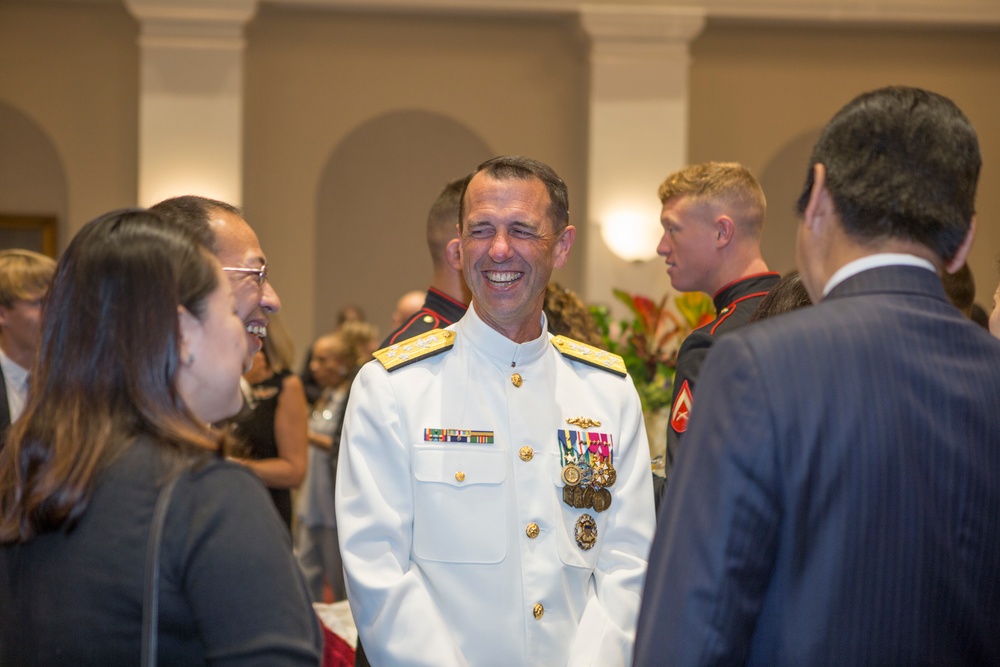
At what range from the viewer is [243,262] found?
7.28ft

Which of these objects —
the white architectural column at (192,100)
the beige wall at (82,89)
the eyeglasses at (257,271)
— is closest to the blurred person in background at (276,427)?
the eyeglasses at (257,271)

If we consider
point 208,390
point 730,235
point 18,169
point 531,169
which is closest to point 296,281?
point 18,169

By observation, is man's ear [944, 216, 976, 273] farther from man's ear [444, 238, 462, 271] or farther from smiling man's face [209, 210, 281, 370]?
man's ear [444, 238, 462, 271]

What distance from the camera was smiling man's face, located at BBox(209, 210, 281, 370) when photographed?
2188mm

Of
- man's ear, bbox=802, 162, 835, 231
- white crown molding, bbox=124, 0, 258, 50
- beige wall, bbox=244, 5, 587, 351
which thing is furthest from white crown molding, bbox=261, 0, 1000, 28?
man's ear, bbox=802, 162, 835, 231

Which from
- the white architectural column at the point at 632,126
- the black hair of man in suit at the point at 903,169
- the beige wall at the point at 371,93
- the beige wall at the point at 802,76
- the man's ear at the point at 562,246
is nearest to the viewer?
the black hair of man in suit at the point at 903,169

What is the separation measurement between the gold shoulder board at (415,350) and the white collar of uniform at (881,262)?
38.4 inches

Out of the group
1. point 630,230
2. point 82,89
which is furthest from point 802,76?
point 82,89

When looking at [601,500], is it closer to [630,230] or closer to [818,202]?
[818,202]

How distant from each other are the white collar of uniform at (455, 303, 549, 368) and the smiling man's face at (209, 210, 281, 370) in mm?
396

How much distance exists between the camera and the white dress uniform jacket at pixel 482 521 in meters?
2.01

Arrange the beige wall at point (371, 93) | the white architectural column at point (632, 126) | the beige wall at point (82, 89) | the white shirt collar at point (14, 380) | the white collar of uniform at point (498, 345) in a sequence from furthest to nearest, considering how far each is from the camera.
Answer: the beige wall at point (371, 93), the beige wall at point (82, 89), the white architectural column at point (632, 126), the white shirt collar at point (14, 380), the white collar of uniform at point (498, 345)

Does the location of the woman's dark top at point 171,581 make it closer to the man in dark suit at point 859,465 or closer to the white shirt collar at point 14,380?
the man in dark suit at point 859,465

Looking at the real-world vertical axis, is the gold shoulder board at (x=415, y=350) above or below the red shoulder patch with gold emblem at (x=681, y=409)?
above
